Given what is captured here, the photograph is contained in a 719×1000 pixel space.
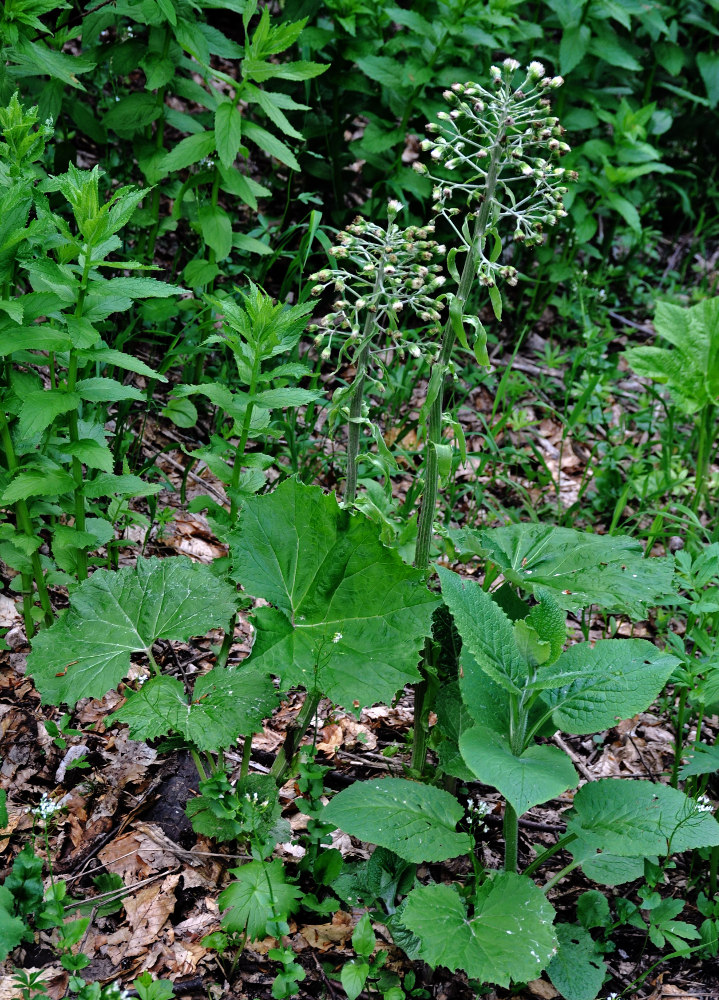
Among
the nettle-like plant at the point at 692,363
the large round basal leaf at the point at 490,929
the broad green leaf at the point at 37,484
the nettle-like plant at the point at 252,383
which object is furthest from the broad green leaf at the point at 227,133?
the large round basal leaf at the point at 490,929

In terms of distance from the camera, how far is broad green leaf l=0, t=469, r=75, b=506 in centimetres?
223

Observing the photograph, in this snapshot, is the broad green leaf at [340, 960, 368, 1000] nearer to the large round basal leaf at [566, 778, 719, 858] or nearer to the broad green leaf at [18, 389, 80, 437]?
the large round basal leaf at [566, 778, 719, 858]

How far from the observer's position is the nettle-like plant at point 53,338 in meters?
2.16

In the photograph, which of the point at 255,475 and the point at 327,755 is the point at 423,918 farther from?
the point at 255,475

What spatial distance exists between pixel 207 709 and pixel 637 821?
111 centimetres

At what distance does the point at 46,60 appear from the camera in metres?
2.90

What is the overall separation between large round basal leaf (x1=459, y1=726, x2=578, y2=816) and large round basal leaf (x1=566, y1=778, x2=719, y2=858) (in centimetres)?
23

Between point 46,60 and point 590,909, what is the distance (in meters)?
3.20

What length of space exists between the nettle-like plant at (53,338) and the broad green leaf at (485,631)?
96 cm

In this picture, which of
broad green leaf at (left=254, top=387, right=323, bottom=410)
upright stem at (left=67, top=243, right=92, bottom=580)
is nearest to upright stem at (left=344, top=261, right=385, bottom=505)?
broad green leaf at (left=254, top=387, right=323, bottom=410)

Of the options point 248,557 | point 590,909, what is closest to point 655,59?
point 248,557

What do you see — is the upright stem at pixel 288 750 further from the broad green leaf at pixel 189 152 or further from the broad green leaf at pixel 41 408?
the broad green leaf at pixel 189 152

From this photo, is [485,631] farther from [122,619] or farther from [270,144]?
[270,144]

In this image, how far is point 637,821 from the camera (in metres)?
2.08
